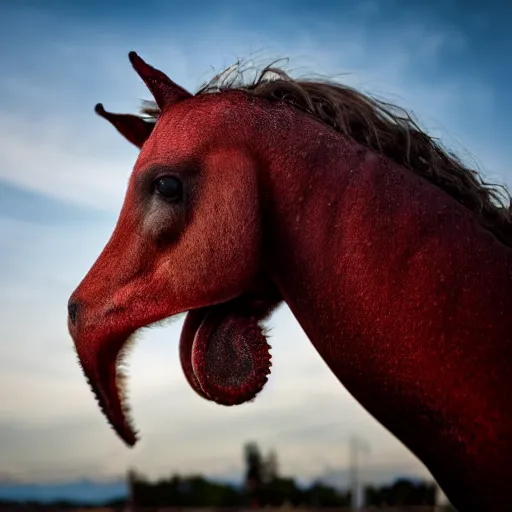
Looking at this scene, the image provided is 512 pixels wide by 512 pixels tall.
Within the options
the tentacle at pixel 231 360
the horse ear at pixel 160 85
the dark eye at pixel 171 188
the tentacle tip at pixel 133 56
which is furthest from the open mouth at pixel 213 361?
the tentacle tip at pixel 133 56

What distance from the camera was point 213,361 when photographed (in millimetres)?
2877

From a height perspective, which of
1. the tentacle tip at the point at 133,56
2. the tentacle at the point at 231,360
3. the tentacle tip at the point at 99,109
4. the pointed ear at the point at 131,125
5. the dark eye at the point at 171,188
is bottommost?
the tentacle at the point at 231,360

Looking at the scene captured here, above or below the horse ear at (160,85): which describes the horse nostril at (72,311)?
below

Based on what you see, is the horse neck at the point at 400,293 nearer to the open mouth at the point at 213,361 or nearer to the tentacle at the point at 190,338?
the open mouth at the point at 213,361

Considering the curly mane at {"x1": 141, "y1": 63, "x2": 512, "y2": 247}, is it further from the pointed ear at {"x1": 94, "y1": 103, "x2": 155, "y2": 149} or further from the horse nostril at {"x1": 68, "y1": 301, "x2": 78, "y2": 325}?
the horse nostril at {"x1": 68, "y1": 301, "x2": 78, "y2": 325}

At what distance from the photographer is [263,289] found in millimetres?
3152

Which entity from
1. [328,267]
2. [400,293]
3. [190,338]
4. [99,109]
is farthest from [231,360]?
[99,109]

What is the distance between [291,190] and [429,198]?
0.55 meters

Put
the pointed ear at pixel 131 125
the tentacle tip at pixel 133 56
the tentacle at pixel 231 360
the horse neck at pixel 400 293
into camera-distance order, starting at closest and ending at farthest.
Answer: the horse neck at pixel 400 293
the tentacle at pixel 231 360
the tentacle tip at pixel 133 56
the pointed ear at pixel 131 125

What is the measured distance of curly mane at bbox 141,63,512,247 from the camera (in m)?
3.07

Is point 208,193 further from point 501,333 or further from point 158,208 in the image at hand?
point 501,333

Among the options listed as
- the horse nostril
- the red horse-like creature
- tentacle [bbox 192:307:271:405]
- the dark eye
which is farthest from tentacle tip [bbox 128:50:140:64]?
tentacle [bbox 192:307:271:405]

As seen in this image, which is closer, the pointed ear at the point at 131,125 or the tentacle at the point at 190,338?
the tentacle at the point at 190,338

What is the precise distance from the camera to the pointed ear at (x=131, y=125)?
3578 millimetres
